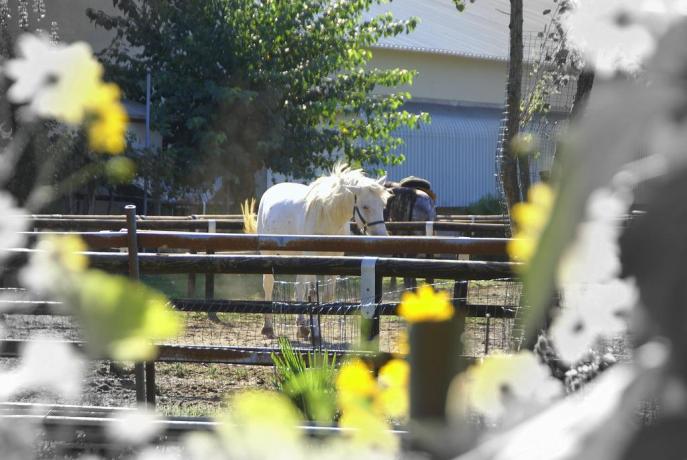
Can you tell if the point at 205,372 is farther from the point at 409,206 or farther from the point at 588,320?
the point at 409,206

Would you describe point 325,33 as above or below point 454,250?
above

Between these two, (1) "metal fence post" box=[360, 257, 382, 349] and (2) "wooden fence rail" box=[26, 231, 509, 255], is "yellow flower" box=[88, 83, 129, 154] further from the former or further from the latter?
(2) "wooden fence rail" box=[26, 231, 509, 255]

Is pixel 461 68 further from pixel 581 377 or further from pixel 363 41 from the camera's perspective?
pixel 581 377

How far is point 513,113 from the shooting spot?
438 centimetres

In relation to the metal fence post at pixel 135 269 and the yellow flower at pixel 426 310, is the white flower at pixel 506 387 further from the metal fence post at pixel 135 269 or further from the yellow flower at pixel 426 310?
the metal fence post at pixel 135 269

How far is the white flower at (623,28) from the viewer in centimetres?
40

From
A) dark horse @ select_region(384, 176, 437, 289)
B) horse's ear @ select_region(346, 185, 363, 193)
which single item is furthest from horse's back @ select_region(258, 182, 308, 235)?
dark horse @ select_region(384, 176, 437, 289)

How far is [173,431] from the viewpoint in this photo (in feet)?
7.59

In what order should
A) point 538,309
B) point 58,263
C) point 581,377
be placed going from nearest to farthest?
point 538,309 → point 58,263 → point 581,377

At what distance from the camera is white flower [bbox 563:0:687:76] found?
1.32ft

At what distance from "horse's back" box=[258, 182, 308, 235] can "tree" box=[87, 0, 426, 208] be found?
7956mm

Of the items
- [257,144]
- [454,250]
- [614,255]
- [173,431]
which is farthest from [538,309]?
[257,144]

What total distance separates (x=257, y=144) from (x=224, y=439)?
17.2 m

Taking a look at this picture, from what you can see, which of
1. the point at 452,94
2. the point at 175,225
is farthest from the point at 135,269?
the point at 452,94
